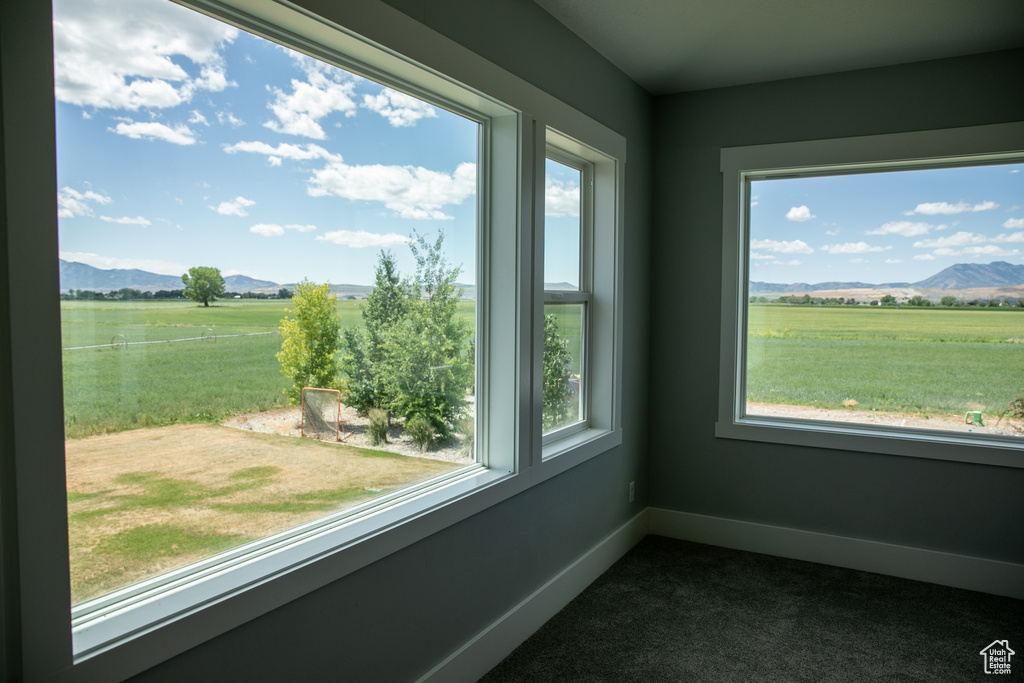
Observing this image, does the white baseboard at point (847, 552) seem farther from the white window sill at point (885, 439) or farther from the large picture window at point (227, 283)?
the large picture window at point (227, 283)

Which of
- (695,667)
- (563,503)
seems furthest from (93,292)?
(695,667)

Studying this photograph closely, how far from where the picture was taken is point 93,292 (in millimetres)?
1355

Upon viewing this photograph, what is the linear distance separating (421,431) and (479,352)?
0.44 meters

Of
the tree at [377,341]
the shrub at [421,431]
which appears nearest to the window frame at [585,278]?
the shrub at [421,431]

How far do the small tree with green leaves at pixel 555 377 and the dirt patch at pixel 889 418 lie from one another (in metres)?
1.36

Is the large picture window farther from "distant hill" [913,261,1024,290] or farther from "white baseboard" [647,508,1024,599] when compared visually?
"distant hill" [913,261,1024,290]

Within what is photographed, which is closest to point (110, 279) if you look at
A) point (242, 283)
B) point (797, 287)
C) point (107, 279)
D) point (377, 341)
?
point (107, 279)

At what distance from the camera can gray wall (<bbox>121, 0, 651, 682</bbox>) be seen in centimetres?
169

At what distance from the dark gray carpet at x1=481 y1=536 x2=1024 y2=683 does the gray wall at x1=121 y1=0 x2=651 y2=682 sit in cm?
28

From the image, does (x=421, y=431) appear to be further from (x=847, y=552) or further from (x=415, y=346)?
(x=847, y=552)

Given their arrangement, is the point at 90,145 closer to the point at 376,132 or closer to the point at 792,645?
the point at 376,132

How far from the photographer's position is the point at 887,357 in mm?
3637

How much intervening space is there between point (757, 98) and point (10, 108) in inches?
143

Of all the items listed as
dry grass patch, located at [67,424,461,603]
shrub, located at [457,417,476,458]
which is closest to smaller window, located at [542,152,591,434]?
shrub, located at [457,417,476,458]
